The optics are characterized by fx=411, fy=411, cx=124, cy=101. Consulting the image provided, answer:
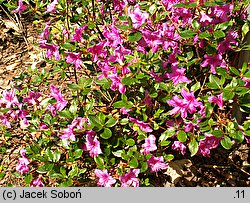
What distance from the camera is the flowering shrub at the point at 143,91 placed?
1854mm

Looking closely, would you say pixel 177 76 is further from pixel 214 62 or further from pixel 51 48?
pixel 51 48

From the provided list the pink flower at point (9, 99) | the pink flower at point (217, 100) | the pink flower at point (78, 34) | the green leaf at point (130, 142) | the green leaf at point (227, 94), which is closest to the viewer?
the green leaf at point (227, 94)

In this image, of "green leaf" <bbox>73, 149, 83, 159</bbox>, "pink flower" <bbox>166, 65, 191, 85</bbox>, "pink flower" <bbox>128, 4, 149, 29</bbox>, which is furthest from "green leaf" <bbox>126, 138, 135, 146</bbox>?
"pink flower" <bbox>128, 4, 149, 29</bbox>

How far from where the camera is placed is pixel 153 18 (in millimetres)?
1952

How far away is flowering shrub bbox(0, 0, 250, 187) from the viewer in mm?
1854

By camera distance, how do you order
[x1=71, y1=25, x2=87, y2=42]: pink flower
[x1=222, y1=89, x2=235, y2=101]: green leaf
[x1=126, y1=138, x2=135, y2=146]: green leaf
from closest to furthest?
[x1=222, y1=89, x2=235, y2=101]: green leaf
[x1=71, y1=25, x2=87, y2=42]: pink flower
[x1=126, y1=138, x2=135, y2=146]: green leaf

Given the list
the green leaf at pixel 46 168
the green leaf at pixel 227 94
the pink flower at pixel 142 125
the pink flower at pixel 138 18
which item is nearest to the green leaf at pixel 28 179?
A: the green leaf at pixel 46 168

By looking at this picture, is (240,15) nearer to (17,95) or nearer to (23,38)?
(17,95)

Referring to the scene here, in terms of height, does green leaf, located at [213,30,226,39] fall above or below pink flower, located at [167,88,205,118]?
above

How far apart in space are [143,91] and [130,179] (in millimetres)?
462

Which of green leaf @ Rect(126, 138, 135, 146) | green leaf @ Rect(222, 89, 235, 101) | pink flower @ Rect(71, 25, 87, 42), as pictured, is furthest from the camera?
green leaf @ Rect(126, 138, 135, 146)

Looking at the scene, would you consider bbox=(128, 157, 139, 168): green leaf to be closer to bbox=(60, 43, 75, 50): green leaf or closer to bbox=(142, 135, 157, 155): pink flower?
bbox=(142, 135, 157, 155): pink flower

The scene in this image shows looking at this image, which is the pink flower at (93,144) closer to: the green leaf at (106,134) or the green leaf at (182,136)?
the green leaf at (106,134)

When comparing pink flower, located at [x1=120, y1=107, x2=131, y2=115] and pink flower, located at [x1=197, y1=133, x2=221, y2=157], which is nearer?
pink flower, located at [x1=197, y1=133, x2=221, y2=157]
